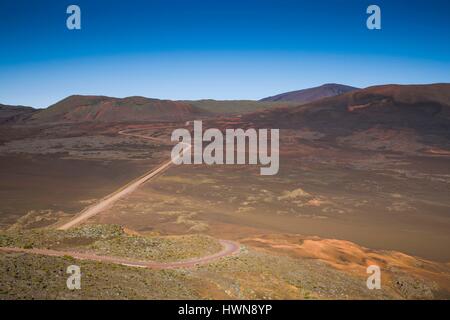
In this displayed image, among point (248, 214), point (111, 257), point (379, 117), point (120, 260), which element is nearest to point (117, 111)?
point (379, 117)

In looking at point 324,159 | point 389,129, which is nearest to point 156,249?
point 324,159

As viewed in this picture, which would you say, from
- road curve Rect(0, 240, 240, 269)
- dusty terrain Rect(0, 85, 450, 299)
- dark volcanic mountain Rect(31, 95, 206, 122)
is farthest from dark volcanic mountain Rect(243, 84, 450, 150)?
road curve Rect(0, 240, 240, 269)

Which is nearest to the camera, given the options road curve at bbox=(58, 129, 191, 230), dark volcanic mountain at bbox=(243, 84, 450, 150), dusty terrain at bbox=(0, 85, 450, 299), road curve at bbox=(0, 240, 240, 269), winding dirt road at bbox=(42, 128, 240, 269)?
dusty terrain at bbox=(0, 85, 450, 299)

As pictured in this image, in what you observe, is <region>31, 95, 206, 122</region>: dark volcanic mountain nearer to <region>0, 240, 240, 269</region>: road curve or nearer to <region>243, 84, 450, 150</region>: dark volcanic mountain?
<region>243, 84, 450, 150</region>: dark volcanic mountain

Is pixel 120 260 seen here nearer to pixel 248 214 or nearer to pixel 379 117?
pixel 248 214

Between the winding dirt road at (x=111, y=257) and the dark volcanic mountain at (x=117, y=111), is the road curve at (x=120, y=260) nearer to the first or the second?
the winding dirt road at (x=111, y=257)
